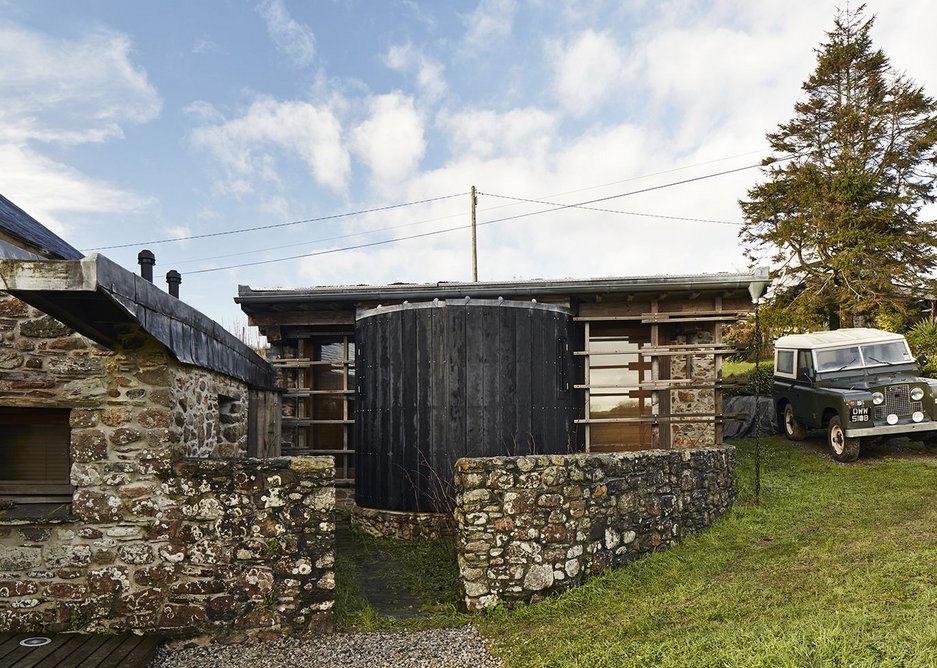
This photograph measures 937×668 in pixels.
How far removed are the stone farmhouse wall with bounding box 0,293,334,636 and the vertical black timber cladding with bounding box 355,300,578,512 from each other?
9.35 feet

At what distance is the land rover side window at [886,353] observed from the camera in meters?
10.4

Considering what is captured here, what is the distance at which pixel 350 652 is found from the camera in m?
4.28

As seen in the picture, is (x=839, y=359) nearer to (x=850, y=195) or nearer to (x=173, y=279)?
(x=850, y=195)

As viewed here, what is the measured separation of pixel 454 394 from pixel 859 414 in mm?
6861

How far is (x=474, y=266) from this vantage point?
2273 centimetres

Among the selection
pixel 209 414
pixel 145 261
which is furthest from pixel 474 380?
pixel 145 261

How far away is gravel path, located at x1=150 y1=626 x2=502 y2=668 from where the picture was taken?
4.10 m

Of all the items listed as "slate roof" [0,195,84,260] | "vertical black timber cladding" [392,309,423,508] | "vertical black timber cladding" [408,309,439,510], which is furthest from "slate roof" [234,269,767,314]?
"slate roof" [0,195,84,260]

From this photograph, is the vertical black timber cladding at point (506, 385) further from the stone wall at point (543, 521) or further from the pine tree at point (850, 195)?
the pine tree at point (850, 195)

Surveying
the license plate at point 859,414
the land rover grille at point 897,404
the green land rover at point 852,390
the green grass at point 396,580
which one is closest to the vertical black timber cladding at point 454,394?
the green grass at point 396,580

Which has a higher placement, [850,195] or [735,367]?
[850,195]

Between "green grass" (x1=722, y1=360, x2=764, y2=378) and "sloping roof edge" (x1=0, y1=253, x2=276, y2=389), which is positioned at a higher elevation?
"sloping roof edge" (x1=0, y1=253, x2=276, y2=389)

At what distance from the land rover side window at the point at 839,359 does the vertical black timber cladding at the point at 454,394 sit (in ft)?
19.6

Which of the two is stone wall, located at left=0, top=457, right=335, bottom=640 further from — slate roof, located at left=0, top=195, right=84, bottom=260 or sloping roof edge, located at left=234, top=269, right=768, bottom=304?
sloping roof edge, located at left=234, top=269, right=768, bottom=304
